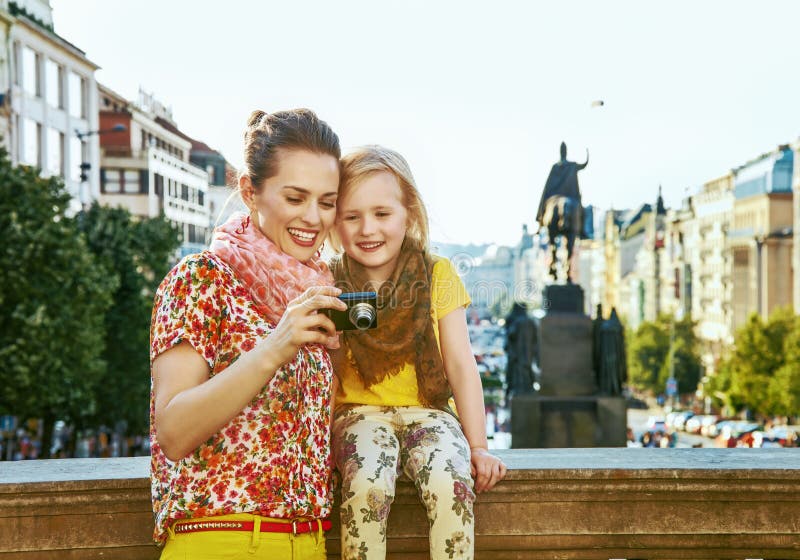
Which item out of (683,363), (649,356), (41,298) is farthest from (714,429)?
(41,298)

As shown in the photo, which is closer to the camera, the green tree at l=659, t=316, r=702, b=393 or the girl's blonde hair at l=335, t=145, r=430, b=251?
the girl's blonde hair at l=335, t=145, r=430, b=251

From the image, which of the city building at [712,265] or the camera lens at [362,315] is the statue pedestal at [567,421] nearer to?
the camera lens at [362,315]

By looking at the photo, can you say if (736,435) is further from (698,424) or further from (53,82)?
(53,82)

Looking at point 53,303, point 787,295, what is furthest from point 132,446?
point 787,295

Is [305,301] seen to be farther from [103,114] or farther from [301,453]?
[103,114]

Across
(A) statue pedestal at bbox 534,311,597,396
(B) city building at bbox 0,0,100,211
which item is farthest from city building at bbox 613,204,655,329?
(A) statue pedestal at bbox 534,311,597,396

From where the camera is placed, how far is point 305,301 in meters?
3.54

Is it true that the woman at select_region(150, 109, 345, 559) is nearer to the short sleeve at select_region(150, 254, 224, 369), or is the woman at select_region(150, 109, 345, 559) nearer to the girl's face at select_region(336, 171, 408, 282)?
the short sleeve at select_region(150, 254, 224, 369)

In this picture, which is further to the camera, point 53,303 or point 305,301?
point 53,303

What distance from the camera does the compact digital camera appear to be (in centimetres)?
362

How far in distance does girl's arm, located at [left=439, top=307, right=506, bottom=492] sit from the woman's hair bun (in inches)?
45.1

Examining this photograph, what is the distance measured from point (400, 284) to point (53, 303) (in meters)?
23.6

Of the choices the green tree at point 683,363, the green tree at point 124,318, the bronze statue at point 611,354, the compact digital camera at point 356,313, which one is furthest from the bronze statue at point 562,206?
the green tree at point 683,363

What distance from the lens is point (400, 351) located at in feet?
14.7
